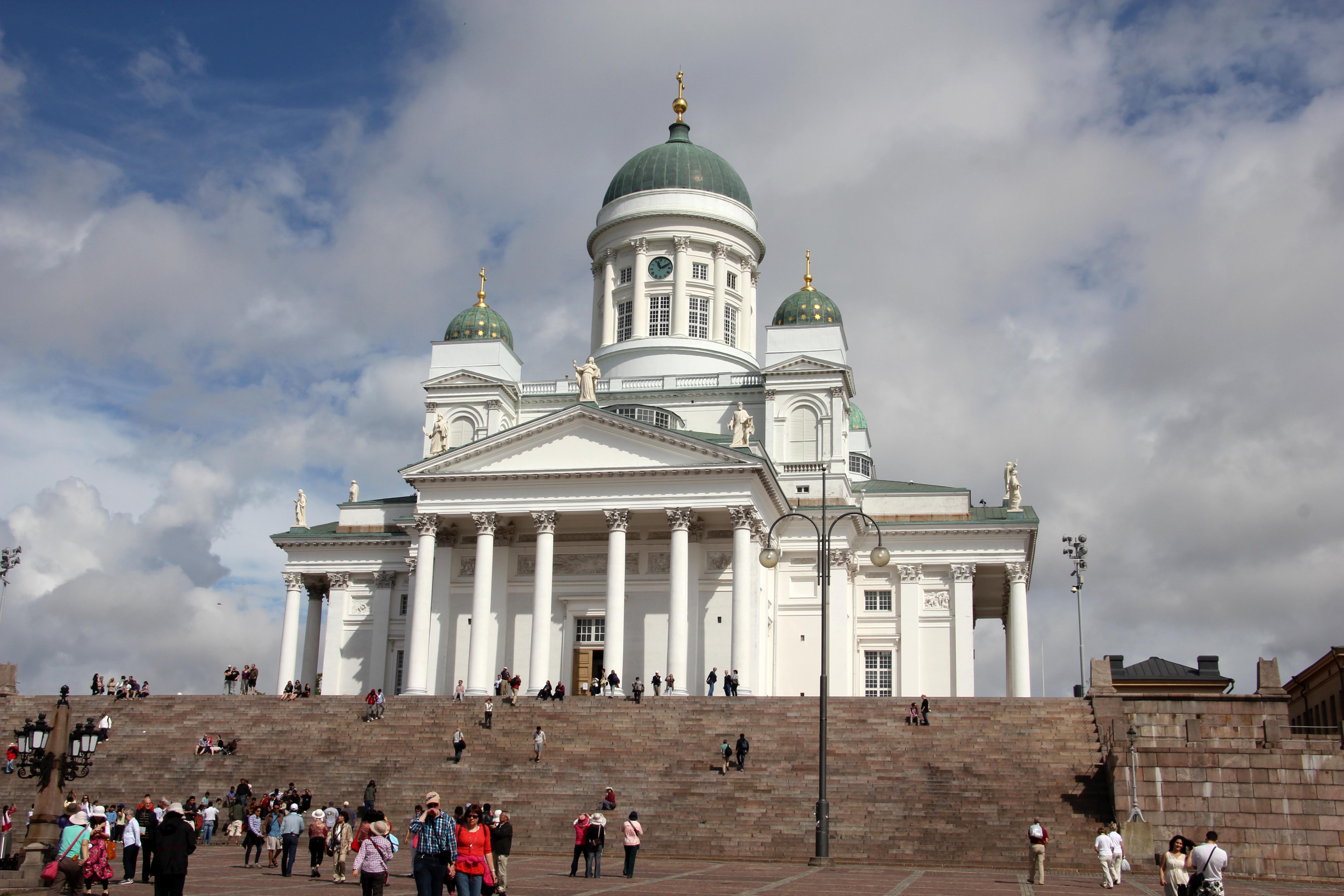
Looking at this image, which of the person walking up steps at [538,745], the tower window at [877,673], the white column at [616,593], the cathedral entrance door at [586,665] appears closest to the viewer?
the person walking up steps at [538,745]

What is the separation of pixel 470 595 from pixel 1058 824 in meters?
26.8

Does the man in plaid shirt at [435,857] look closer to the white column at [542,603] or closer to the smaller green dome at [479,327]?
Answer: the white column at [542,603]

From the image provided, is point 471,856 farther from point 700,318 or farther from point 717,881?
point 700,318

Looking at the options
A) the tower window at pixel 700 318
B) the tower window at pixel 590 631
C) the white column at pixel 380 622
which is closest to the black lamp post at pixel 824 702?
the tower window at pixel 590 631

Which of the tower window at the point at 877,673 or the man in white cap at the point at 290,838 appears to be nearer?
the man in white cap at the point at 290,838

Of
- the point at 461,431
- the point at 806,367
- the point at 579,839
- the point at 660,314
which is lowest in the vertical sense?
the point at 579,839

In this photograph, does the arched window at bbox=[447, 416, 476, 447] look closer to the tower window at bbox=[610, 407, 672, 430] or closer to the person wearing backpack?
the tower window at bbox=[610, 407, 672, 430]

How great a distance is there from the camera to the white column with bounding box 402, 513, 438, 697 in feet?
159

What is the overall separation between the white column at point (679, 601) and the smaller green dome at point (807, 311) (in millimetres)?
14710

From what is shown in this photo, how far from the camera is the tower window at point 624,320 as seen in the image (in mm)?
65500

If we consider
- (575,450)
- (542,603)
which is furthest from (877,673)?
(575,450)

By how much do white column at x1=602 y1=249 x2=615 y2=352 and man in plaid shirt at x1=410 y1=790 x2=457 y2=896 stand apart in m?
49.5

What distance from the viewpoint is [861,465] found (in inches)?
2746

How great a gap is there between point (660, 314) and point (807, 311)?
28.1 feet
